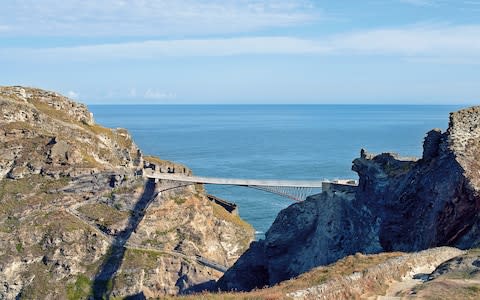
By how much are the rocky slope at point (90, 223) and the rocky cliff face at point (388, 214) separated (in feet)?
62.8

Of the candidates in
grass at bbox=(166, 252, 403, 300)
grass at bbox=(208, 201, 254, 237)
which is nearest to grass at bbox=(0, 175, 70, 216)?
grass at bbox=(208, 201, 254, 237)

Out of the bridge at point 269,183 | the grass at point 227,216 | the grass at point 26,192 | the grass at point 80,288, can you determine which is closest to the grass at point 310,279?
the grass at point 80,288

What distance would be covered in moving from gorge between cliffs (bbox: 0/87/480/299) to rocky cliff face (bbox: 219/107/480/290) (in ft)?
0.32

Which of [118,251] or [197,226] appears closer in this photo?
[118,251]

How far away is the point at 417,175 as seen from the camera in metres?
39.6

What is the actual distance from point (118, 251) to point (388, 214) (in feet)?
129

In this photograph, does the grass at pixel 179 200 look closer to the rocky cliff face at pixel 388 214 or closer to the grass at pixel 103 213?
the grass at pixel 103 213

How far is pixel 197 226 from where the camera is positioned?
76188 mm

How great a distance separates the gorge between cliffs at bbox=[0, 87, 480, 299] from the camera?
81.0ft

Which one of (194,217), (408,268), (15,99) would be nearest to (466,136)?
(408,268)

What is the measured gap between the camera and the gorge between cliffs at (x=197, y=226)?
24.7 metres

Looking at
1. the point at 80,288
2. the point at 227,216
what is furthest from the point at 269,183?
the point at 80,288

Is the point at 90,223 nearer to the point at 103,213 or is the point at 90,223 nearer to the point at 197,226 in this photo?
the point at 103,213

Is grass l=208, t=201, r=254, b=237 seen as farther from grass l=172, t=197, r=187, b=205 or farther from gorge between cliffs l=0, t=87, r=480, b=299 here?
grass l=172, t=197, r=187, b=205
